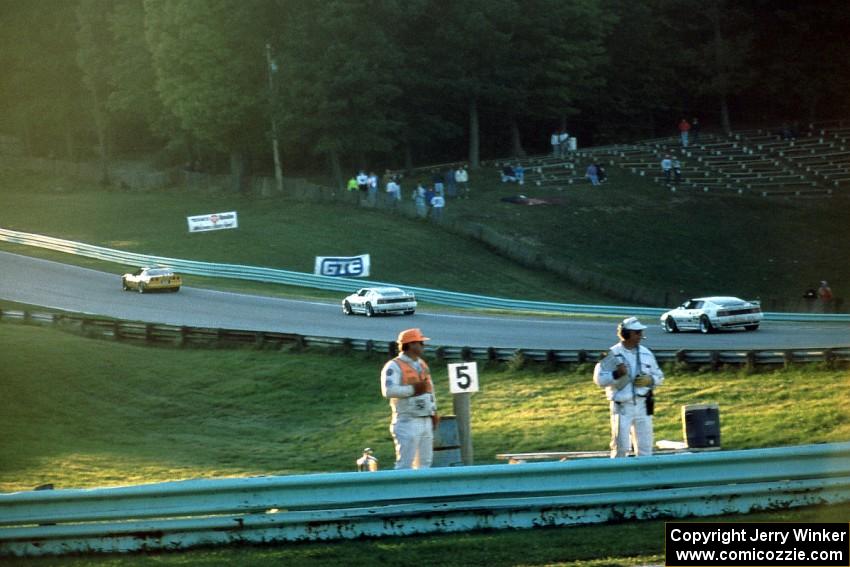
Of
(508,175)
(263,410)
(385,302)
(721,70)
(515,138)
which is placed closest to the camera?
(263,410)

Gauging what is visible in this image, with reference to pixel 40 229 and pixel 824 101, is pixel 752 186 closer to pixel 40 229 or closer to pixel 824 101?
pixel 824 101

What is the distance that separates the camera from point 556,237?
63.2m

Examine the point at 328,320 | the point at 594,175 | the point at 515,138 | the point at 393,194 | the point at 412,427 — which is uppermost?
the point at 515,138

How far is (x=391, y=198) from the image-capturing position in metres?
66.1

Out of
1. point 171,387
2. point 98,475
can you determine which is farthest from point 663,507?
point 171,387

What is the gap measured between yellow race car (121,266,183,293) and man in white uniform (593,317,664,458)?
39609mm

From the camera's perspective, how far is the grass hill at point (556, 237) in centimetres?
5791

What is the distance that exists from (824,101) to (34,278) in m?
59.1

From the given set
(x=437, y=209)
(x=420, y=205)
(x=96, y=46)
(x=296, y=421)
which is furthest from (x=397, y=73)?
(x=296, y=421)

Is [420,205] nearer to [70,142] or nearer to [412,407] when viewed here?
[70,142]

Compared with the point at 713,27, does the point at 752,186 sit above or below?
below

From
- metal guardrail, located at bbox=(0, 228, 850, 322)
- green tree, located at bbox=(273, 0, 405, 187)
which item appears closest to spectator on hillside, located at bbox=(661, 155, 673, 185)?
green tree, located at bbox=(273, 0, 405, 187)

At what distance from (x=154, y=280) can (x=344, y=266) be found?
801 centimetres

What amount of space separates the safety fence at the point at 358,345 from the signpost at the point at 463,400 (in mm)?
12331
